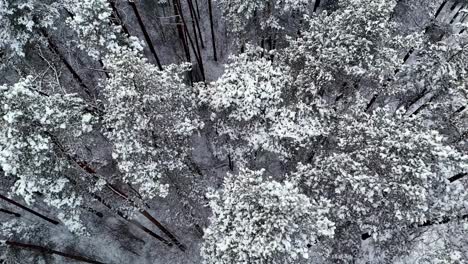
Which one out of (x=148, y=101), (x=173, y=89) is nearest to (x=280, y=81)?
(x=173, y=89)

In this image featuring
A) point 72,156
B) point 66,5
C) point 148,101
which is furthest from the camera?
point 66,5

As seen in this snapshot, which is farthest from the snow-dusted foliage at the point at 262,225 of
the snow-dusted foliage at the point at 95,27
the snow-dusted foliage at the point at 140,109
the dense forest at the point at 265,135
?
the snow-dusted foliage at the point at 95,27

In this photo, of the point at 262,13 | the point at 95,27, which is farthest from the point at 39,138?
the point at 262,13

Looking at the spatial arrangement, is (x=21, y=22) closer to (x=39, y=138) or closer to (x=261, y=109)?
(x=39, y=138)

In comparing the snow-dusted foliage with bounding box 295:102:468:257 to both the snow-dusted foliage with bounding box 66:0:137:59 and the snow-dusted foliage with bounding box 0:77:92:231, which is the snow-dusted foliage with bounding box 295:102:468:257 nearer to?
the snow-dusted foliage with bounding box 0:77:92:231

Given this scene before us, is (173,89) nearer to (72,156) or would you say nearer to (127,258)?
(72,156)

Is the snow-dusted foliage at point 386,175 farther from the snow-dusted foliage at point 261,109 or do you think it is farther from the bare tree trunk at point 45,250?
the bare tree trunk at point 45,250

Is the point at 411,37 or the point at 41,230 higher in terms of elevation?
the point at 411,37
